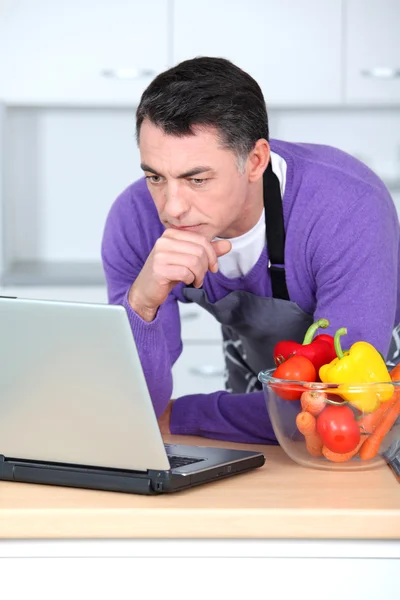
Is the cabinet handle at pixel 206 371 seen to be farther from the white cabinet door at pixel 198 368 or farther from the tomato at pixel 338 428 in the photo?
the tomato at pixel 338 428

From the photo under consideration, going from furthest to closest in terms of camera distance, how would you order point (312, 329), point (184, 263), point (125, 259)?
1. point (125, 259)
2. point (184, 263)
3. point (312, 329)

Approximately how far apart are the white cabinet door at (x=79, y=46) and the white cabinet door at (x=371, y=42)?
61 centimetres

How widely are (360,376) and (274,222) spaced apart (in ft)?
1.75

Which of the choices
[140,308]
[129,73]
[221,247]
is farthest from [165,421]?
[129,73]

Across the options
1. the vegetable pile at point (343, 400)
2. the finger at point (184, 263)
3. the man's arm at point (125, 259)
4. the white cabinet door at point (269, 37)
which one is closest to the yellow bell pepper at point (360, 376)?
the vegetable pile at point (343, 400)

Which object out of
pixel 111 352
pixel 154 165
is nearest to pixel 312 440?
pixel 111 352

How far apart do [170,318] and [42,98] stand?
1.63 m

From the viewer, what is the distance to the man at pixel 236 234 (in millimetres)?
1521

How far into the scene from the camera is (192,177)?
1540 millimetres

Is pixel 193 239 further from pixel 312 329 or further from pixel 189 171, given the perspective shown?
pixel 312 329

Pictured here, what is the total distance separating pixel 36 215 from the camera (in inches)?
148

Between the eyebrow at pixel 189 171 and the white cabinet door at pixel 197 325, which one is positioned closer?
the eyebrow at pixel 189 171

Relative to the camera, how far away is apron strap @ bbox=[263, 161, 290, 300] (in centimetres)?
173
